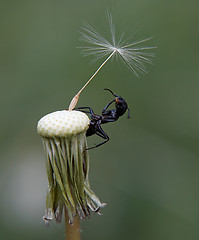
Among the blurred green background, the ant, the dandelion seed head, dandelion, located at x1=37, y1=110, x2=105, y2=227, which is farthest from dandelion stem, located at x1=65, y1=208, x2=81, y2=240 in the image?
the blurred green background

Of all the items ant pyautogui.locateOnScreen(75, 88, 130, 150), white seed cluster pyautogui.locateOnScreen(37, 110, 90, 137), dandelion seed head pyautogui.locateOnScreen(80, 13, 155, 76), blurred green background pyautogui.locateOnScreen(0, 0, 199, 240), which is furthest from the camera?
blurred green background pyautogui.locateOnScreen(0, 0, 199, 240)

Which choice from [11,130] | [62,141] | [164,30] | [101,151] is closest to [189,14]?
[164,30]

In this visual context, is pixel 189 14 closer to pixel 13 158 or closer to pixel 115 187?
pixel 115 187

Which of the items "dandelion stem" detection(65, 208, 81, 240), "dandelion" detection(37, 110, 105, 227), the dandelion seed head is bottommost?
"dandelion stem" detection(65, 208, 81, 240)

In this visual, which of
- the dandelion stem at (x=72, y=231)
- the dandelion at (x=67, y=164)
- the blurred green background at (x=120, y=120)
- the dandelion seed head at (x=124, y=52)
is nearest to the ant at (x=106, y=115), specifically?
the dandelion seed head at (x=124, y=52)

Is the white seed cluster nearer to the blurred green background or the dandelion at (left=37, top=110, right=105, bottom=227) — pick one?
the dandelion at (left=37, top=110, right=105, bottom=227)

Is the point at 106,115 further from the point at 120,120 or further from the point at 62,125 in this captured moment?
the point at 120,120

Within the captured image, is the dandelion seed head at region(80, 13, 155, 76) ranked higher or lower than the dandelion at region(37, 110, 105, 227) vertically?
higher
